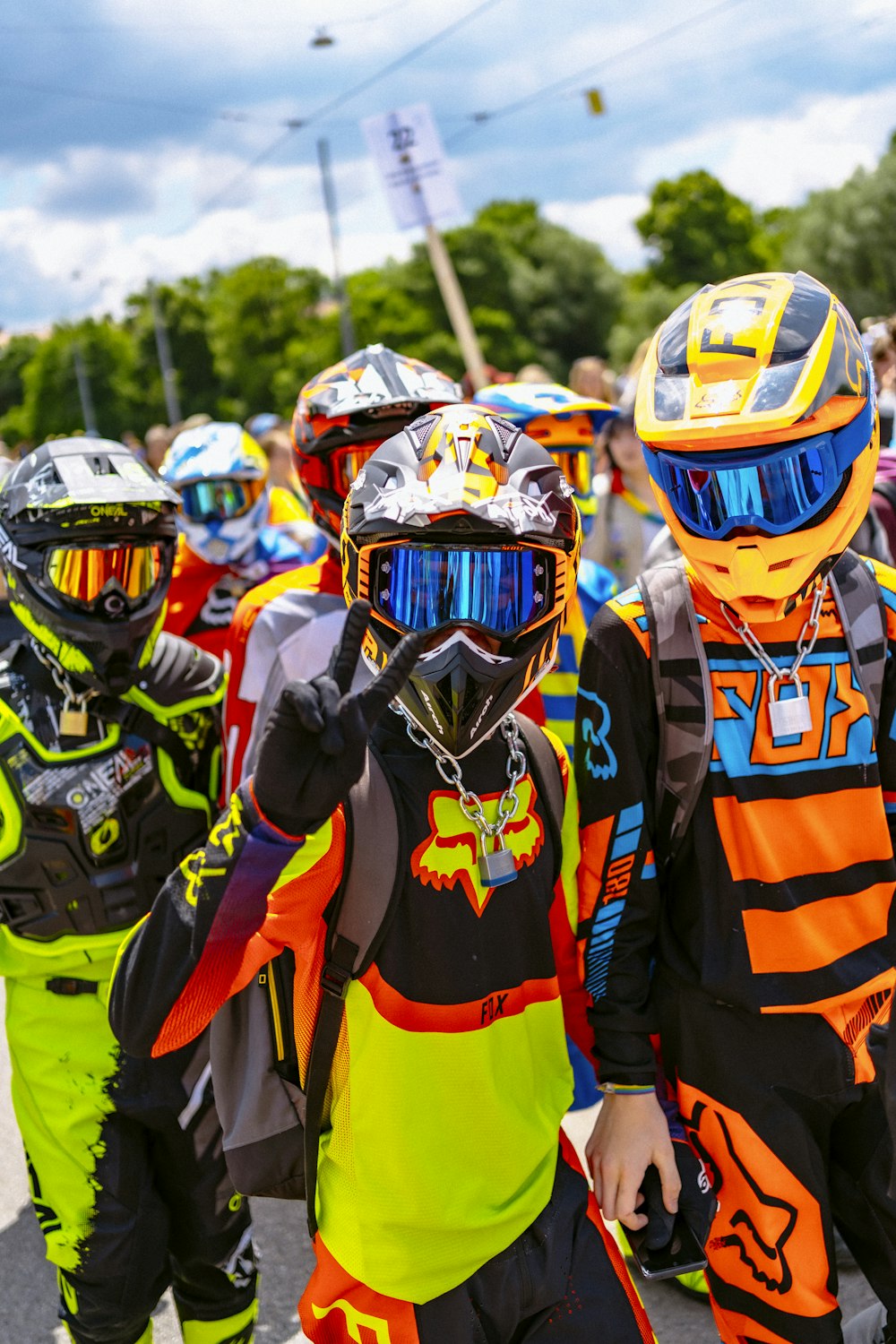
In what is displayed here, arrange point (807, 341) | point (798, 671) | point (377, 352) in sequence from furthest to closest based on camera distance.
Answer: point (377, 352)
point (798, 671)
point (807, 341)

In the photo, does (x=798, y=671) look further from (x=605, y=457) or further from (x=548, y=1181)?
(x=605, y=457)

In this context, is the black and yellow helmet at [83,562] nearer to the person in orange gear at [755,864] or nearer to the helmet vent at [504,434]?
the helmet vent at [504,434]

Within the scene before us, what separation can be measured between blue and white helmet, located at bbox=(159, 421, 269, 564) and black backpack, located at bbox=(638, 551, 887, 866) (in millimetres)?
2966

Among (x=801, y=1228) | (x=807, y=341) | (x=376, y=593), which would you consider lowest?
(x=801, y=1228)

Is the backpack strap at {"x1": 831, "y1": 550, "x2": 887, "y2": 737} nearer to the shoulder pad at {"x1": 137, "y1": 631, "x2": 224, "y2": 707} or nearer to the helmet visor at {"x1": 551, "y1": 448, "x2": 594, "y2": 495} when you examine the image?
the shoulder pad at {"x1": 137, "y1": 631, "x2": 224, "y2": 707}

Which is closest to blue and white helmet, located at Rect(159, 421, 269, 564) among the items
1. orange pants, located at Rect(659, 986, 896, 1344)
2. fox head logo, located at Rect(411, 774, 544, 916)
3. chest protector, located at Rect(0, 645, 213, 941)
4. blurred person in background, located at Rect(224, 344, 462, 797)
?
blurred person in background, located at Rect(224, 344, 462, 797)

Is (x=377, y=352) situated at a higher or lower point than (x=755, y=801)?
higher

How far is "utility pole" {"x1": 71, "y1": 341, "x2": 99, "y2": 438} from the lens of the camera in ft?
208

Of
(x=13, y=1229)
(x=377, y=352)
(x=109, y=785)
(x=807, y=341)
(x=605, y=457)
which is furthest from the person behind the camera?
(x=605, y=457)

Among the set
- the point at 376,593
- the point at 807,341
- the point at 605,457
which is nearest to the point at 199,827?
the point at 376,593

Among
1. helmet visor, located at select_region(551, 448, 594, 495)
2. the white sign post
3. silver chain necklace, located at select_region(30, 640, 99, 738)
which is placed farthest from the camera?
the white sign post

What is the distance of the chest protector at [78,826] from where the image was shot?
8.35ft

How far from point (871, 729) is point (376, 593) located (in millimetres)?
857

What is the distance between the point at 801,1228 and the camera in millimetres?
1938
